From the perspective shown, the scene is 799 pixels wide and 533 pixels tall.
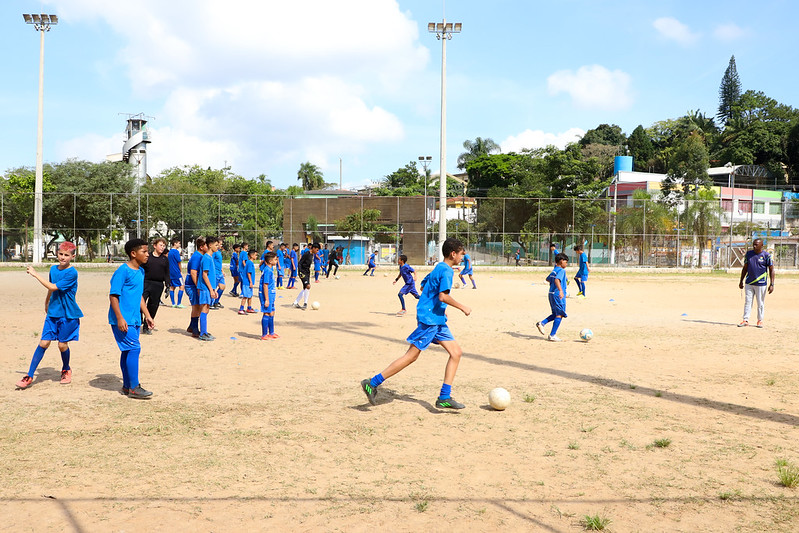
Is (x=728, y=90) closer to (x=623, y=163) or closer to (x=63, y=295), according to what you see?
(x=623, y=163)

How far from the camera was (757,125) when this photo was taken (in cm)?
8838

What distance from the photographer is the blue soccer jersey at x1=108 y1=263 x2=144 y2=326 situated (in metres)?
7.43

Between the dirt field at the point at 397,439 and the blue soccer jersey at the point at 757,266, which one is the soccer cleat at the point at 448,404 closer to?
the dirt field at the point at 397,439

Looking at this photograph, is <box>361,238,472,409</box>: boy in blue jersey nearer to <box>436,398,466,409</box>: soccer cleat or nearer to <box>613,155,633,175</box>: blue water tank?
<box>436,398,466,409</box>: soccer cleat

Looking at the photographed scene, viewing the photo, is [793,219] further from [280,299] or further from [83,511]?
[83,511]

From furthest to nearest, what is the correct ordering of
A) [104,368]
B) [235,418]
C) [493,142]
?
[493,142], [104,368], [235,418]

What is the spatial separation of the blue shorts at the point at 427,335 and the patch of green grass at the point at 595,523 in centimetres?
308

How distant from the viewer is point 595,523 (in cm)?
425

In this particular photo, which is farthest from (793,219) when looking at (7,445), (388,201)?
(7,445)

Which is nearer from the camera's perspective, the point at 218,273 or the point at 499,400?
the point at 499,400

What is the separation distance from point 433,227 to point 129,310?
41006 mm

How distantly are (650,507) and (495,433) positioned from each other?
194cm

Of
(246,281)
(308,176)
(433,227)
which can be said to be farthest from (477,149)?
(246,281)

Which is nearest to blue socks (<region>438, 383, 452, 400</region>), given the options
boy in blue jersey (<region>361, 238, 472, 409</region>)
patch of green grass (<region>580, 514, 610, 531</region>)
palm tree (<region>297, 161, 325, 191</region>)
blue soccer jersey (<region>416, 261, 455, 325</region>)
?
boy in blue jersey (<region>361, 238, 472, 409</region>)
